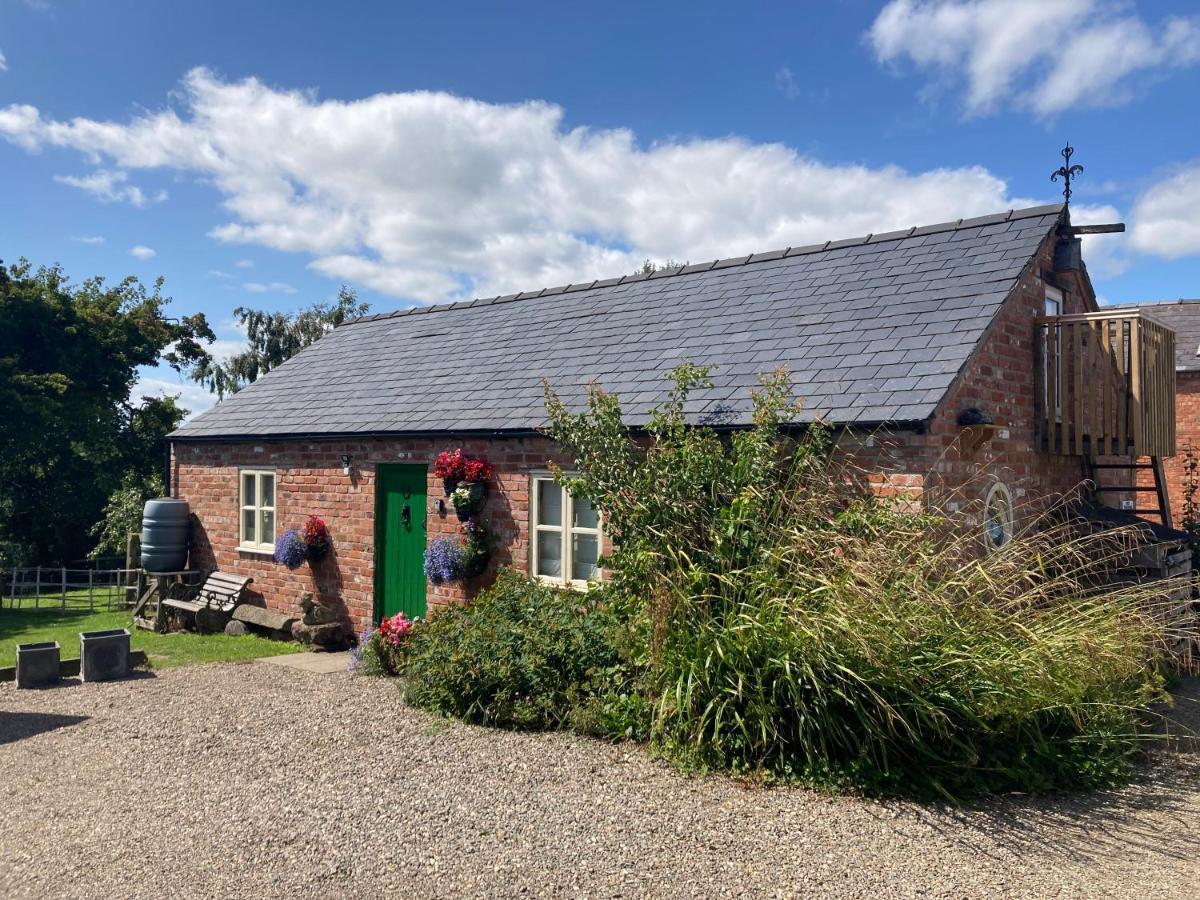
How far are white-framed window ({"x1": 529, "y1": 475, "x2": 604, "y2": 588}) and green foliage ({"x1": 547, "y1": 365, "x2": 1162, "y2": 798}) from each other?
233 cm

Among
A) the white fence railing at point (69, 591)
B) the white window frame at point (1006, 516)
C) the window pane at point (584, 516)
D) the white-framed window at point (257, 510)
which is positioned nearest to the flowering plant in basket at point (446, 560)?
the window pane at point (584, 516)

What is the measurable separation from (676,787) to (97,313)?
71.1 feet

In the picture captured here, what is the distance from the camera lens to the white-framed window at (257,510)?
13648 millimetres

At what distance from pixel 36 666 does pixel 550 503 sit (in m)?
5.47

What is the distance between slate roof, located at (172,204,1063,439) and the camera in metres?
8.69

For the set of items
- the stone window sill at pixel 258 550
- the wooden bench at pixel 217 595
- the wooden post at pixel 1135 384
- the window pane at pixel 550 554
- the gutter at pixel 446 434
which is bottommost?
the wooden bench at pixel 217 595

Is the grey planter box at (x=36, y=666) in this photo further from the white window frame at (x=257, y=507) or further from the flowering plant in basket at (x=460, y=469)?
the flowering plant in basket at (x=460, y=469)

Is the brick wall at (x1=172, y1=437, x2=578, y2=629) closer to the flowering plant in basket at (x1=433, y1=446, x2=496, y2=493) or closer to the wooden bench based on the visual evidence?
the flowering plant in basket at (x1=433, y1=446, x2=496, y2=493)

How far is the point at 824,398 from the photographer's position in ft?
27.7

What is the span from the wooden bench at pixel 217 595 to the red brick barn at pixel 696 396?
35 cm

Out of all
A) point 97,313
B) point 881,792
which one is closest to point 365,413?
point 881,792

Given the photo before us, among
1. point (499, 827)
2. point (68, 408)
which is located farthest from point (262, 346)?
point (499, 827)

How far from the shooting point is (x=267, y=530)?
13766 mm

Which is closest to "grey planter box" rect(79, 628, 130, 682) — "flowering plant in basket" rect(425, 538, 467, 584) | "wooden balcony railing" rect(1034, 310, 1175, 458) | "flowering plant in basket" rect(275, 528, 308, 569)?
"flowering plant in basket" rect(275, 528, 308, 569)
